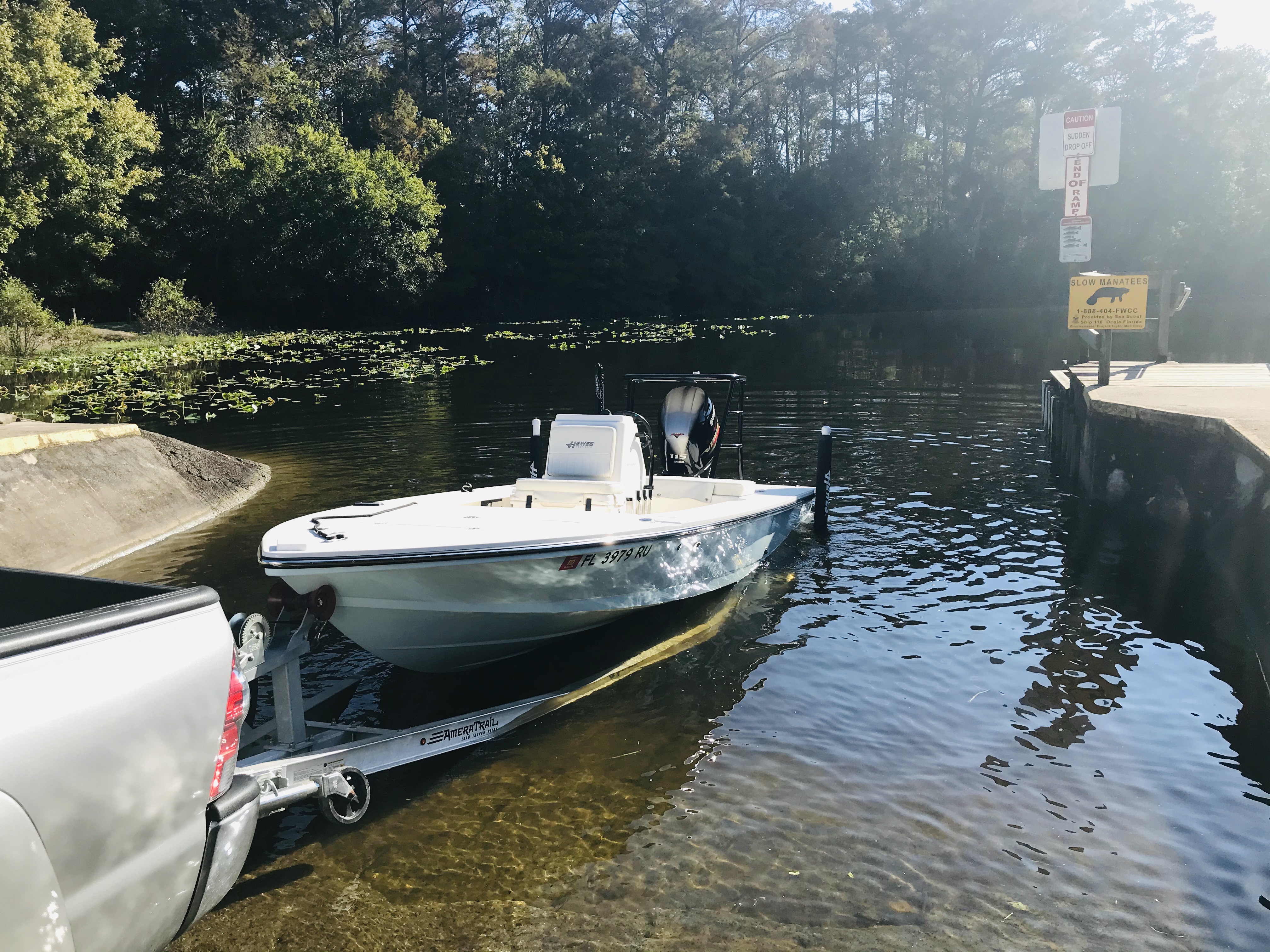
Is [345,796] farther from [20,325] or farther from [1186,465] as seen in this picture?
[20,325]

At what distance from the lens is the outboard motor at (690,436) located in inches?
392

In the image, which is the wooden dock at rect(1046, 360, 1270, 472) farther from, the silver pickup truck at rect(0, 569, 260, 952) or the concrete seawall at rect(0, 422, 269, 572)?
the concrete seawall at rect(0, 422, 269, 572)

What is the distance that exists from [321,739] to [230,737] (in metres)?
2.00

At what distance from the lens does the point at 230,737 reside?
315 centimetres

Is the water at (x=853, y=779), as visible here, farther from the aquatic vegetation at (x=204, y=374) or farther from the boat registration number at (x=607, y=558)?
the aquatic vegetation at (x=204, y=374)

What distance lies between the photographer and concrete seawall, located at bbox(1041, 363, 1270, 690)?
774cm

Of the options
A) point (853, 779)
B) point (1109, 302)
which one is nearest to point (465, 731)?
point (853, 779)

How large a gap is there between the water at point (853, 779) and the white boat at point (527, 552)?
1.85 feet

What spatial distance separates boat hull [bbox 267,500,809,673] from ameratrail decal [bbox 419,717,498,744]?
0.64 m

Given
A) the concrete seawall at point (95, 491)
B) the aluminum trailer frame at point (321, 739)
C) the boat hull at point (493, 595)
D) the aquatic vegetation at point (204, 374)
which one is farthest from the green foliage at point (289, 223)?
the aluminum trailer frame at point (321, 739)

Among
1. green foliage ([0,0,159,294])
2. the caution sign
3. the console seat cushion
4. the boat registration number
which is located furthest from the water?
green foliage ([0,0,159,294])

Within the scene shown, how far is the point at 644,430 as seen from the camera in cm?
847

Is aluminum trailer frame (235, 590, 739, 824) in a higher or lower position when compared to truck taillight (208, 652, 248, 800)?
lower

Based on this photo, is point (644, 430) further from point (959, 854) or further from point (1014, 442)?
point (1014, 442)
